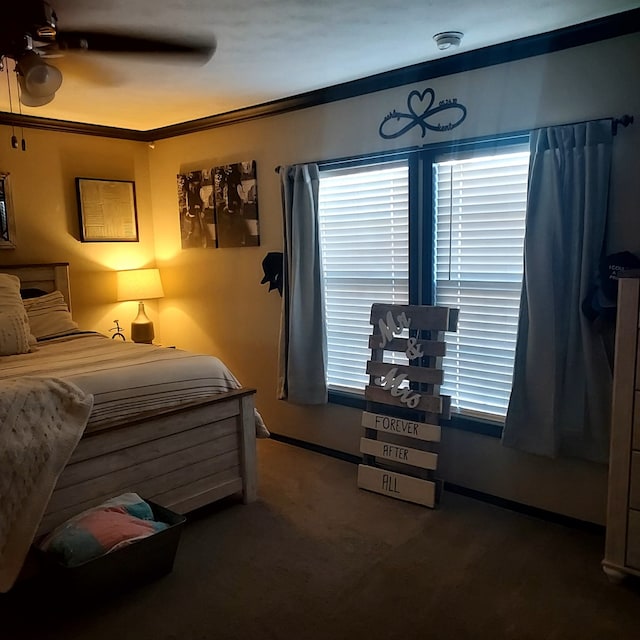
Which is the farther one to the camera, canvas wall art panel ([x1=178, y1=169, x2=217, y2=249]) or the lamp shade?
the lamp shade

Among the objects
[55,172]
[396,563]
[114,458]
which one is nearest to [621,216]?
[396,563]

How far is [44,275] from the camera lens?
415cm

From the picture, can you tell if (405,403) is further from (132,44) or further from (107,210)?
(107,210)

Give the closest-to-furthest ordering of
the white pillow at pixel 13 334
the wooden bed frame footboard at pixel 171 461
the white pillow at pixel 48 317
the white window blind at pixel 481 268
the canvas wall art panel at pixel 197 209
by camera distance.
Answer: the wooden bed frame footboard at pixel 171 461, the white window blind at pixel 481 268, the white pillow at pixel 13 334, the white pillow at pixel 48 317, the canvas wall art panel at pixel 197 209

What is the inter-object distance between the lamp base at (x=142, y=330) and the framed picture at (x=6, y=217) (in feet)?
3.44

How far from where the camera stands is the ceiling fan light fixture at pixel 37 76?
7.63ft

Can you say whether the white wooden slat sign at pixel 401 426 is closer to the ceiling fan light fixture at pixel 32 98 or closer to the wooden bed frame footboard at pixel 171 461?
the wooden bed frame footboard at pixel 171 461

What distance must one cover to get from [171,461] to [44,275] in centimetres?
216

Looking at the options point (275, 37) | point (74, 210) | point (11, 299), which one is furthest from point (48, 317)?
point (275, 37)

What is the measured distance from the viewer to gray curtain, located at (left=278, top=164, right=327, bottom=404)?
141 inches

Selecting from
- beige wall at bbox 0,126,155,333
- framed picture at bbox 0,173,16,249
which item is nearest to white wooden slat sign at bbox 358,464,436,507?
beige wall at bbox 0,126,155,333

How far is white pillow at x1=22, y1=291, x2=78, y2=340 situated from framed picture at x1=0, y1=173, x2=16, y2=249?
1.55 feet

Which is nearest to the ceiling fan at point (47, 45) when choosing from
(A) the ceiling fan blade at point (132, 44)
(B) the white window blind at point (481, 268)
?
(A) the ceiling fan blade at point (132, 44)

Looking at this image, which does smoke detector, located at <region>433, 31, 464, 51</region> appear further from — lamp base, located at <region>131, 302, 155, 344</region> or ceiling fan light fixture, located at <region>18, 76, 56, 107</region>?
lamp base, located at <region>131, 302, 155, 344</region>
